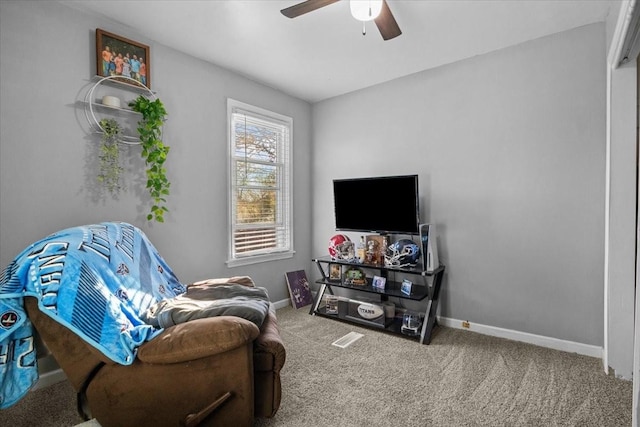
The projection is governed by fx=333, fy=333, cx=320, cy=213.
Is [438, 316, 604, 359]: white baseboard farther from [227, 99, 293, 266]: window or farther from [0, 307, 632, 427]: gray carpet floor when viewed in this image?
[227, 99, 293, 266]: window

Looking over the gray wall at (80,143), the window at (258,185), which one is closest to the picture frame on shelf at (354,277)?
the window at (258,185)

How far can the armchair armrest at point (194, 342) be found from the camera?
1.48 meters

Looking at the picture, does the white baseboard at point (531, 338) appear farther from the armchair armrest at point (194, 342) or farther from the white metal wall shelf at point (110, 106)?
the white metal wall shelf at point (110, 106)

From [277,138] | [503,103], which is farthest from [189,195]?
[503,103]

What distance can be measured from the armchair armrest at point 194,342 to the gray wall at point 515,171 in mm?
2135

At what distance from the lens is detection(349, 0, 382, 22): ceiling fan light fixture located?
6.37 ft

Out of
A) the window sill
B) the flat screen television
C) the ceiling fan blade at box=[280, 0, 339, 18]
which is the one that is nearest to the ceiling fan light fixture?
the ceiling fan blade at box=[280, 0, 339, 18]

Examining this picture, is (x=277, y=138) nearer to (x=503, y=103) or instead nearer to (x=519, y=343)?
(x=503, y=103)

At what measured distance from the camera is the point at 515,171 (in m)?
2.84

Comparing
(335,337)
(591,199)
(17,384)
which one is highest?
(591,199)

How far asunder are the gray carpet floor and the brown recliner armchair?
389 millimetres

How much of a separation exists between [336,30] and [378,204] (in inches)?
62.7

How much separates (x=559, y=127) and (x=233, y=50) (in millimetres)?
2772

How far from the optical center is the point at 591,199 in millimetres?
2523
